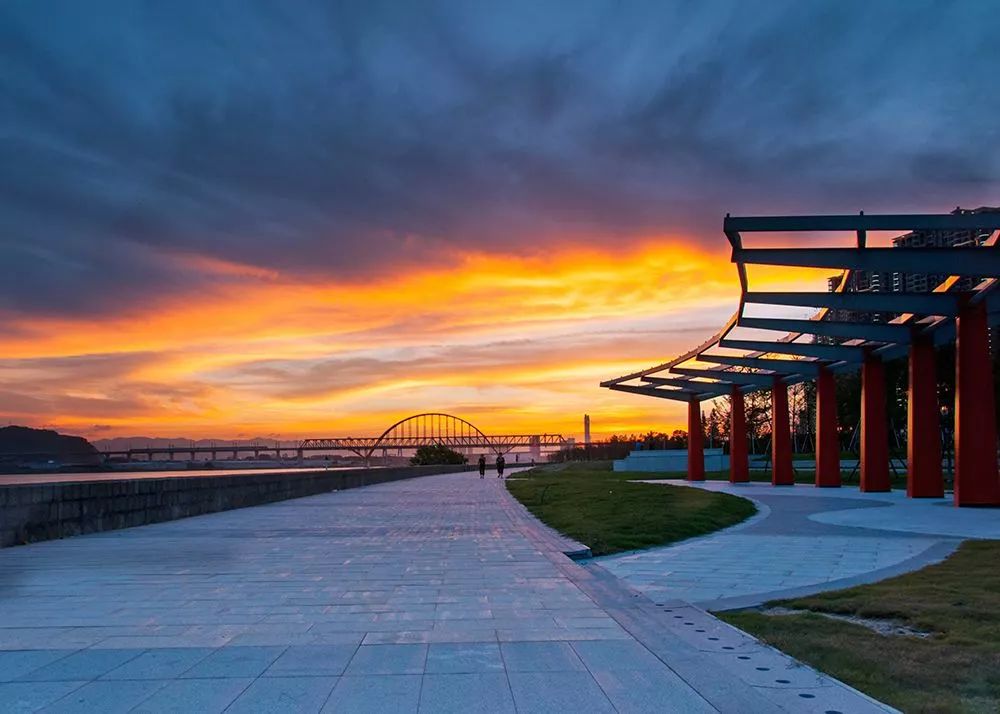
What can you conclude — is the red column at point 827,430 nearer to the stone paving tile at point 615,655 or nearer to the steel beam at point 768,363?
the steel beam at point 768,363

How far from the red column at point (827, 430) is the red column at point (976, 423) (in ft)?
41.6

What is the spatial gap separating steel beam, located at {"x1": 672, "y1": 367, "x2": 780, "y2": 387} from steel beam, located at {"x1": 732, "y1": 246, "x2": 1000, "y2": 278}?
19403mm

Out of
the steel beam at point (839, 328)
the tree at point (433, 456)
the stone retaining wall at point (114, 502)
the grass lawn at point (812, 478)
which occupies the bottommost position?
the tree at point (433, 456)

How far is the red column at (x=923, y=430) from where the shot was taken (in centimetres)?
2758

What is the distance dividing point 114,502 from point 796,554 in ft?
41.1

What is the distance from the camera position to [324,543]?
14914 millimetres

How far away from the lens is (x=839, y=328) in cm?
2862

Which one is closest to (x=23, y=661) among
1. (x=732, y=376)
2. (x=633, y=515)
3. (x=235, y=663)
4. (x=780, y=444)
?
(x=235, y=663)

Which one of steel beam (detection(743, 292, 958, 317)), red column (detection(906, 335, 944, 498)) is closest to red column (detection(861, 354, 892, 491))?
red column (detection(906, 335, 944, 498))

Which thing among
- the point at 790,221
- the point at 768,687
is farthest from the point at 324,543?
the point at 790,221

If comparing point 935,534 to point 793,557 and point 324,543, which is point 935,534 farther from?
point 324,543

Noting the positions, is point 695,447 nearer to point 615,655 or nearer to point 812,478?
point 812,478

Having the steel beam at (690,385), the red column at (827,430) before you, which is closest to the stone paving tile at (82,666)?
the red column at (827,430)

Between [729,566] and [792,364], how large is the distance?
90.6 ft
